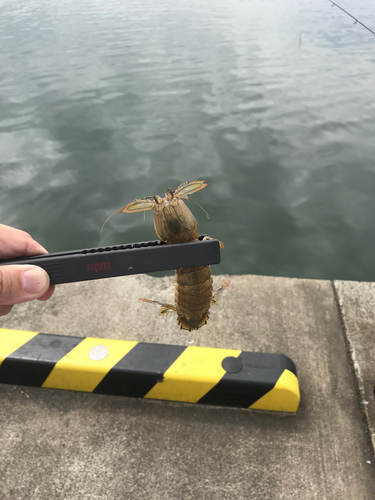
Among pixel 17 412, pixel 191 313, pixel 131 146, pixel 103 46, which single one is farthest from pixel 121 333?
pixel 103 46

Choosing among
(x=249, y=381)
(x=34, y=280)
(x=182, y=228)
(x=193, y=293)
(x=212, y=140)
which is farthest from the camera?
(x=212, y=140)

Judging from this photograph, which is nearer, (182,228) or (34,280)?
(34,280)

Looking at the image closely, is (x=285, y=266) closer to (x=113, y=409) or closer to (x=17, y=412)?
(x=113, y=409)

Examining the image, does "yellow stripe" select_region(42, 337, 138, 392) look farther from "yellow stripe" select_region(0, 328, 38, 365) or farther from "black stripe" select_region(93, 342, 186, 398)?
"yellow stripe" select_region(0, 328, 38, 365)

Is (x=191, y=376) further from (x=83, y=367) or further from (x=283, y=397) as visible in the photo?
(x=83, y=367)

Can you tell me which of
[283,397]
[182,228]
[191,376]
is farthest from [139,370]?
[182,228]

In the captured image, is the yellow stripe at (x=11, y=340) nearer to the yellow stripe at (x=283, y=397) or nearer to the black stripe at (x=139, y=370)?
the black stripe at (x=139, y=370)
